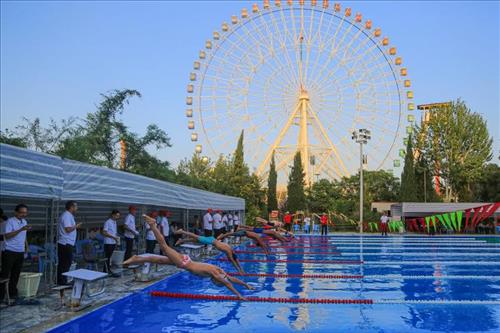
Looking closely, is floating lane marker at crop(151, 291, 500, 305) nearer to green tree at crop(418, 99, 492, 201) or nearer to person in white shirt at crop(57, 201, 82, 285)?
person in white shirt at crop(57, 201, 82, 285)

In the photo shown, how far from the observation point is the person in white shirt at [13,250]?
8141 mm

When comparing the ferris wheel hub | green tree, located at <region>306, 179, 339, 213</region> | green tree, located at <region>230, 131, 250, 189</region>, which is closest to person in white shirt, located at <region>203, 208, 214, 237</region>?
green tree, located at <region>230, 131, 250, 189</region>

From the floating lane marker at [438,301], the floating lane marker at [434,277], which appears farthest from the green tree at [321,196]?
the floating lane marker at [438,301]

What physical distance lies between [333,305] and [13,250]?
563 centimetres

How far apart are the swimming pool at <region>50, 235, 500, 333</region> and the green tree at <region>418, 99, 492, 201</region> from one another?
31.2m

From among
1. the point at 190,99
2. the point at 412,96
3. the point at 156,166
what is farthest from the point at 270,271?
the point at 412,96

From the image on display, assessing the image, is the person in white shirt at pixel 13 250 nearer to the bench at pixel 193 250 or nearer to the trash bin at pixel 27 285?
the trash bin at pixel 27 285

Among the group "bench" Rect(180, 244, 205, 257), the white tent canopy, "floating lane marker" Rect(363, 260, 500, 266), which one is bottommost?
"floating lane marker" Rect(363, 260, 500, 266)

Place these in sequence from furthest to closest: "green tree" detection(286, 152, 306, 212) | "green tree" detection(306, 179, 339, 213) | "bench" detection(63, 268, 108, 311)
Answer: "green tree" detection(306, 179, 339, 213) < "green tree" detection(286, 152, 306, 212) < "bench" detection(63, 268, 108, 311)

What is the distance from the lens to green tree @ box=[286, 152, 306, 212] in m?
42.0

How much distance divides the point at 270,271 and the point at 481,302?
19.9ft

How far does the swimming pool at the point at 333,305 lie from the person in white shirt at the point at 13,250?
1613mm

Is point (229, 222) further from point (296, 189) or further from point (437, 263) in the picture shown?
point (296, 189)

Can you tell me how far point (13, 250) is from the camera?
8.20 meters
